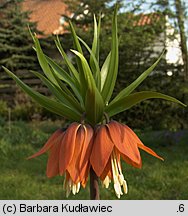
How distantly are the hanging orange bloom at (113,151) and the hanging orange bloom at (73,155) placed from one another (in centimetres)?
1

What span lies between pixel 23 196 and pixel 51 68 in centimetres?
239

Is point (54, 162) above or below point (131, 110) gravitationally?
below

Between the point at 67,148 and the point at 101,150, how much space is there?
0.05 m

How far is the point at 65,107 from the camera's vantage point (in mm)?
521

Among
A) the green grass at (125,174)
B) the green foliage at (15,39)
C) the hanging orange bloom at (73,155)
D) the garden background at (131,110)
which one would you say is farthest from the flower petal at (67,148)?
the green foliage at (15,39)

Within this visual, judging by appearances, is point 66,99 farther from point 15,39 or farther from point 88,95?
point 15,39

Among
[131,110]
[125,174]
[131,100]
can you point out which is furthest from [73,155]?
[131,110]

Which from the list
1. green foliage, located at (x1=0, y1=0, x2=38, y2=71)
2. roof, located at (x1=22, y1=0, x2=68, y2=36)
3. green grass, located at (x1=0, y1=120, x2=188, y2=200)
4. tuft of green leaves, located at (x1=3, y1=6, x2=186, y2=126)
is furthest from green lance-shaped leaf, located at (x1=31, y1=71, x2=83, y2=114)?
roof, located at (x1=22, y1=0, x2=68, y2=36)

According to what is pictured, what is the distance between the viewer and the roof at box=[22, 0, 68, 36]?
568 inches

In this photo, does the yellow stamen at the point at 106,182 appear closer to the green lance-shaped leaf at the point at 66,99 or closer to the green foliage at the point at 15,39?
the green lance-shaped leaf at the point at 66,99

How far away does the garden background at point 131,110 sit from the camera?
3135 mm

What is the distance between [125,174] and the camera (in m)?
3.44

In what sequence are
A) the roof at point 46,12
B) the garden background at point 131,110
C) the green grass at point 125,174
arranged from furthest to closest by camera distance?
1. the roof at point 46,12
2. the garden background at point 131,110
3. the green grass at point 125,174

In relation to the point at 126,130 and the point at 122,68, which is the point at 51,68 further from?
the point at 122,68
